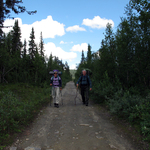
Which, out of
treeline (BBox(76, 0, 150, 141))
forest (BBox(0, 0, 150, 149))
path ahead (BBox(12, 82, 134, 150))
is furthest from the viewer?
treeline (BBox(76, 0, 150, 141))

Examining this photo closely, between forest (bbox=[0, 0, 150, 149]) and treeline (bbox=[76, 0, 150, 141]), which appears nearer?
forest (bbox=[0, 0, 150, 149])

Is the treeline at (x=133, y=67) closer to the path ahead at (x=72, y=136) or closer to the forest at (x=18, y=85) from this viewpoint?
the path ahead at (x=72, y=136)

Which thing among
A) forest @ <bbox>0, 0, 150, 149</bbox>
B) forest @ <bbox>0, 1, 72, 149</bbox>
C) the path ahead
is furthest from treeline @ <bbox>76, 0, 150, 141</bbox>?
forest @ <bbox>0, 1, 72, 149</bbox>

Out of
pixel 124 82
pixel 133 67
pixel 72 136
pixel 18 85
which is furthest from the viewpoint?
pixel 18 85

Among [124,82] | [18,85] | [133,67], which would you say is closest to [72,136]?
[133,67]

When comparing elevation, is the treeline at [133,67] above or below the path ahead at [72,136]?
above

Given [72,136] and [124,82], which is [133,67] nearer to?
[124,82]

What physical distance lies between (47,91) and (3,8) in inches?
288

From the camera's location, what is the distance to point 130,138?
389 cm

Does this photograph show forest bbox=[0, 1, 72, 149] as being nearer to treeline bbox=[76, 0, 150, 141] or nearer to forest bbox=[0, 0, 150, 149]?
forest bbox=[0, 0, 150, 149]

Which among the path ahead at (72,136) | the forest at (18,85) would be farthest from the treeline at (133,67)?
the forest at (18,85)

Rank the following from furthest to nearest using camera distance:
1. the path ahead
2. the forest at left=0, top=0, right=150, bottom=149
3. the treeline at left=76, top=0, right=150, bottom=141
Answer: the treeline at left=76, top=0, right=150, bottom=141, the forest at left=0, top=0, right=150, bottom=149, the path ahead

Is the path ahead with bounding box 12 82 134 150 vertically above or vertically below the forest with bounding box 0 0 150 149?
below

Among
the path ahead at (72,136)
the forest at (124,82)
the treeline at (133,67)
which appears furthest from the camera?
the treeline at (133,67)
